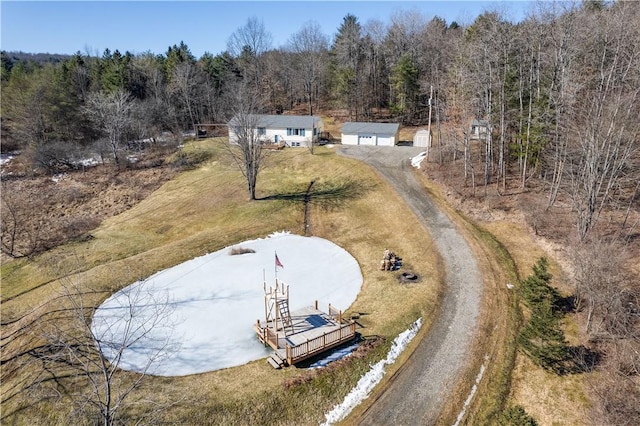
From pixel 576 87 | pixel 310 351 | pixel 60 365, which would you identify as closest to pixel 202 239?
pixel 60 365

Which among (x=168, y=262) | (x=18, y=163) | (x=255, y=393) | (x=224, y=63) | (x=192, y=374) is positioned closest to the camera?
(x=255, y=393)

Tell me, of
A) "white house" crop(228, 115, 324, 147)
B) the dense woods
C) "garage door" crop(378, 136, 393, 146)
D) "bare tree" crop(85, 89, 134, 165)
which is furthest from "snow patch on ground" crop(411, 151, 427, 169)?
"bare tree" crop(85, 89, 134, 165)

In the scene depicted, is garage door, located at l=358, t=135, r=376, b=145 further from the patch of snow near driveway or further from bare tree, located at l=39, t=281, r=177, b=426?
bare tree, located at l=39, t=281, r=177, b=426

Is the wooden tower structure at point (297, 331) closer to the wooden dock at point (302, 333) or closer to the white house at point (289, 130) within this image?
the wooden dock at point (302, 333)

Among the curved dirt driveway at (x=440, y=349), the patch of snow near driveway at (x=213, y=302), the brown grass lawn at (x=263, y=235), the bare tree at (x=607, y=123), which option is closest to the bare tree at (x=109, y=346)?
the patch of snow near driveway at (x=213, y=302)

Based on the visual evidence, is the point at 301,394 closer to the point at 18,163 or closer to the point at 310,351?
the point at 310,351

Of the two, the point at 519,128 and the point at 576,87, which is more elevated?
the point at 576,87

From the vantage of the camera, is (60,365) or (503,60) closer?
(60,365)
